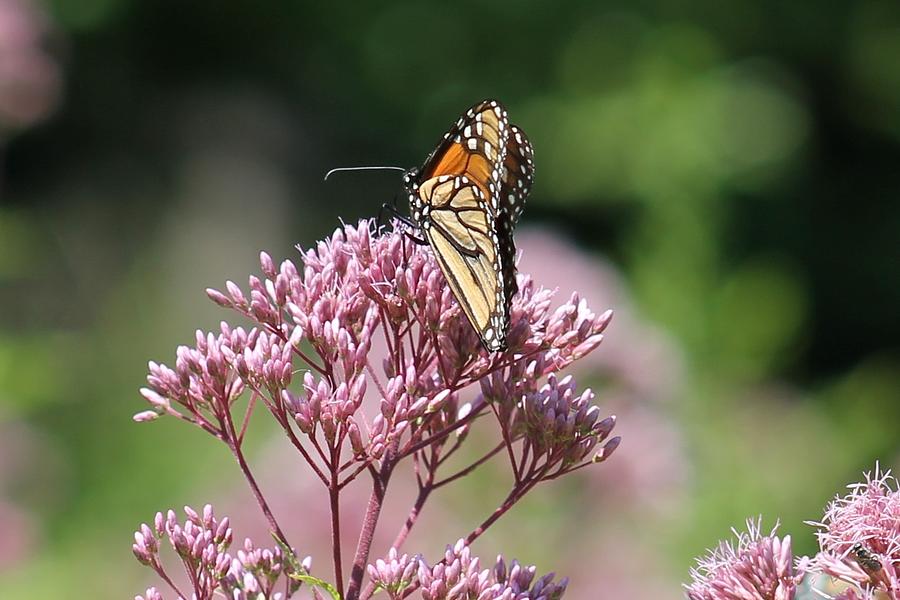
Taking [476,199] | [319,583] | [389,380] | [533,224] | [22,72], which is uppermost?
[533,224]

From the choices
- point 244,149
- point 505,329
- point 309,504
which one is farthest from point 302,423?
point 244,149

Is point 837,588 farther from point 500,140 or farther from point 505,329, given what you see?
point 500,140

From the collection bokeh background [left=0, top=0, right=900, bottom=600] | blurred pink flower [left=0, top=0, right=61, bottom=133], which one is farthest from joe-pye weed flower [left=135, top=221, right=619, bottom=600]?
blurred pink flower [left=0, top=0, right=61, bottom=133]

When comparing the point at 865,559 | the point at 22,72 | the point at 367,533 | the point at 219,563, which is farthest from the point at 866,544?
the point at 22,72

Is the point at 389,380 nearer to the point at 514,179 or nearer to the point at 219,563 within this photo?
the point at 219,563

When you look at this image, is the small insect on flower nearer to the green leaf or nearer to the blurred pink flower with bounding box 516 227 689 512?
the green leaf

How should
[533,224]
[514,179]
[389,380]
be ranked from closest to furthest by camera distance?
A: [389,380], [514,179], [533,224]
